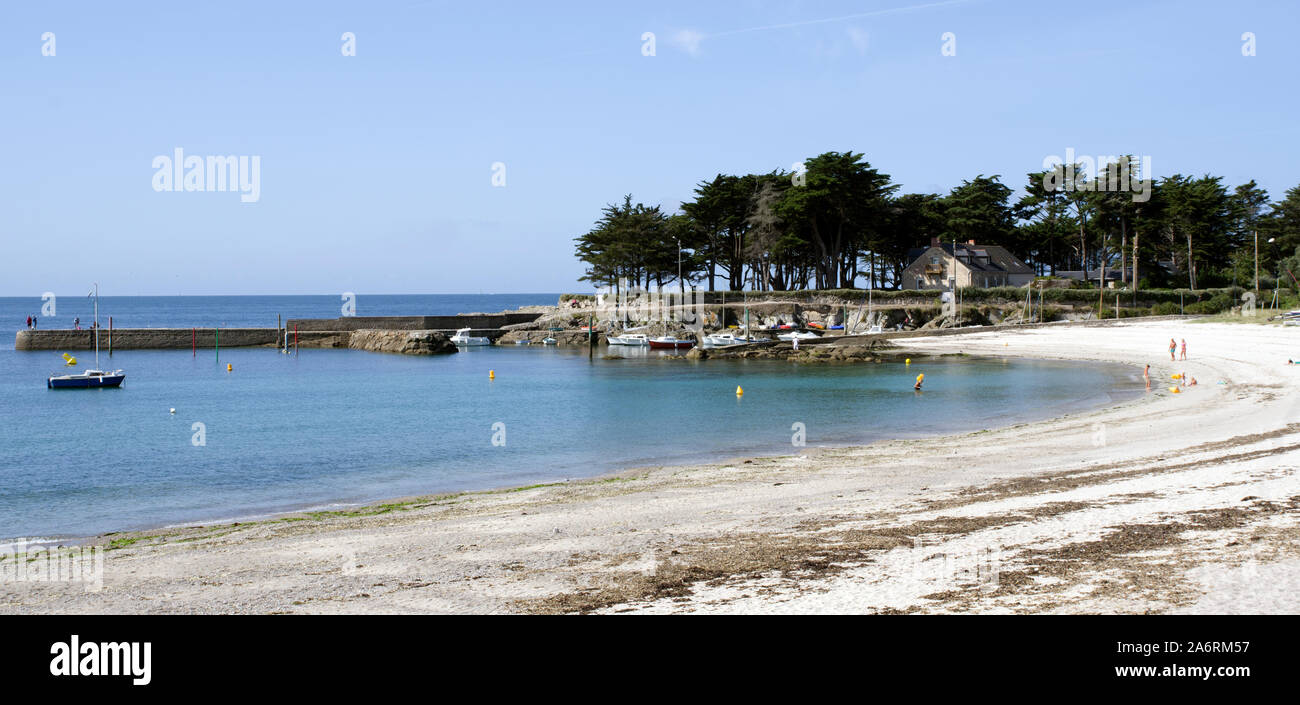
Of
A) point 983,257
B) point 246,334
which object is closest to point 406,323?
point 246,334

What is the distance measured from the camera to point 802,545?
11.2 metres

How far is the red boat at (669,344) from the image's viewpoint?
73.8 metres

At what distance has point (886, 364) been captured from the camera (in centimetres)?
5781

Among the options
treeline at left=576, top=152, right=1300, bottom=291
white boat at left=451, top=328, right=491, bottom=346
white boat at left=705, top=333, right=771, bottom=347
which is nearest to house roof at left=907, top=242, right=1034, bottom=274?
treeline at left=576, top=152, right=1300, bottom=291

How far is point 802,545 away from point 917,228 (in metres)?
87.3

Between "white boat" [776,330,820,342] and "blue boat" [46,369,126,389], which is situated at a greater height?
"white boat" [776,330,820,342]

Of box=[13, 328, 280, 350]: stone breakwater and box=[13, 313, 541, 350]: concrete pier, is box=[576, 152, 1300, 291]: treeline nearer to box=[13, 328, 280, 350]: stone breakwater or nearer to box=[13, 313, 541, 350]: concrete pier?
box=[13, 313, 541, 350]: concrete pier

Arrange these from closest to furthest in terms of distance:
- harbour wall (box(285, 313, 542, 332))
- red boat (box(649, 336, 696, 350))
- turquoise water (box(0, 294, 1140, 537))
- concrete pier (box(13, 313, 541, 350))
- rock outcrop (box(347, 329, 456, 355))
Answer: turquoise water (box(0, 294, 1140, 537))
red boat (box(649, 336, 696, 350))
rock outcrop (box(347, 329, 456, 355))
concrete pier (box(13, 313, 541, 350))
harbour wall (box(285, 313, 542, 332))

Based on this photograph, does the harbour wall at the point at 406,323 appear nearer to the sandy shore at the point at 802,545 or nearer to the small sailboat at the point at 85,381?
the small sailboat at the point at 85,381

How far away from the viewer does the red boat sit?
73.8 metres

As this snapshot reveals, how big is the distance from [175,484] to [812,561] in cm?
1822

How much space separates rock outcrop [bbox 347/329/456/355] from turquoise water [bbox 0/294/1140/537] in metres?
18.7

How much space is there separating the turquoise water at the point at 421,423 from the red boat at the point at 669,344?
976cm
